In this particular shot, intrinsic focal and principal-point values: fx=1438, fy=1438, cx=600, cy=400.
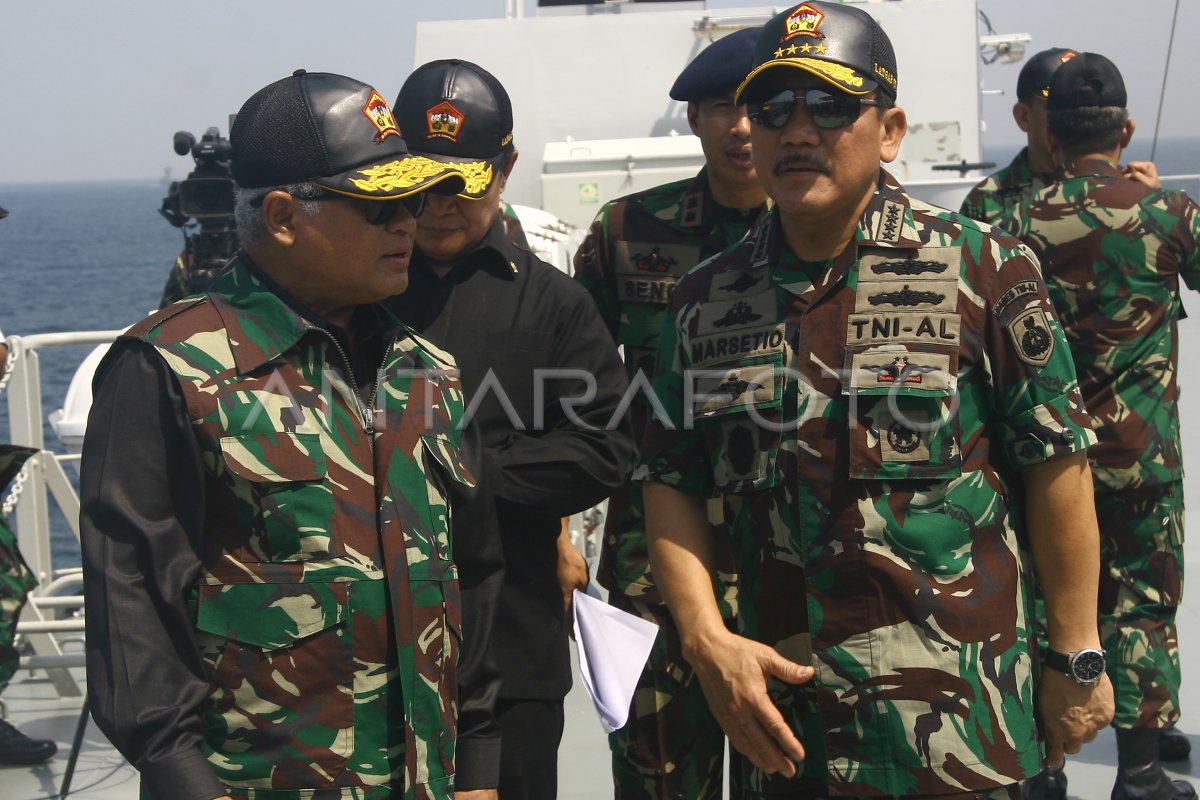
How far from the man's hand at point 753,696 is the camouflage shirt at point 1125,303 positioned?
87.5 inches

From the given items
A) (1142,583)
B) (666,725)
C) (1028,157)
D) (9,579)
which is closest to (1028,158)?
(1028,157)

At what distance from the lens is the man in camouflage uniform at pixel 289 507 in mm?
2064

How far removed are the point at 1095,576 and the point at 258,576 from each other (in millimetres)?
1399

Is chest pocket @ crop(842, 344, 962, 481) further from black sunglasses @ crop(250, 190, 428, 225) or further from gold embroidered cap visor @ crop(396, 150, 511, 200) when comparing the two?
gold embroidered cap visor @ crop(396, 150, 511, 200)

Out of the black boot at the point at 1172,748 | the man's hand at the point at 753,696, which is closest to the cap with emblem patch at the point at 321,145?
the man's hand at the point at 753,696

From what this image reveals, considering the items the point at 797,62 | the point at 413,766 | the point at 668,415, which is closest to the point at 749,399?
the point at 668,415

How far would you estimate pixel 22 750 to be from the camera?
201 inches

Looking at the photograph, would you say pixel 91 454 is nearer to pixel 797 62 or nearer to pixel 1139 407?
pixel 797 62

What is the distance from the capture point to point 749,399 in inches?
101

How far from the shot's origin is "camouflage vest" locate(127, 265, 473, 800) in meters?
2.14

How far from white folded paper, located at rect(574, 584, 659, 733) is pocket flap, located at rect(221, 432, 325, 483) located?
87 cm

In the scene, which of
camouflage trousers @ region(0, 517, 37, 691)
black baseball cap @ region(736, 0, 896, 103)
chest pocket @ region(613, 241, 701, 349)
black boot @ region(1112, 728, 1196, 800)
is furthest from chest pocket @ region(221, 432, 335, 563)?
black boot @ region(1112, 728, 1196, 800)

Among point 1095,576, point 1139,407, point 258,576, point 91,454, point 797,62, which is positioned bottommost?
point 1139,407

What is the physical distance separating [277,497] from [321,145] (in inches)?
22.2
